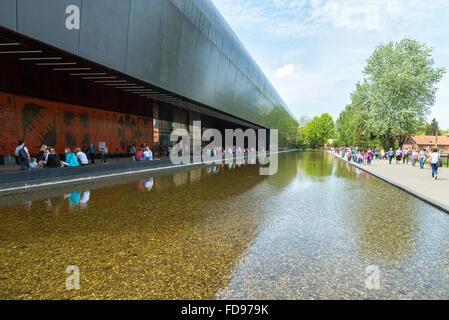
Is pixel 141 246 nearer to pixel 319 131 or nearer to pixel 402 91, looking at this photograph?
pixel 402 91

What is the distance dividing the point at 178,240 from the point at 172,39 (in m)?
15.3

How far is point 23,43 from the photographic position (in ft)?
30.2

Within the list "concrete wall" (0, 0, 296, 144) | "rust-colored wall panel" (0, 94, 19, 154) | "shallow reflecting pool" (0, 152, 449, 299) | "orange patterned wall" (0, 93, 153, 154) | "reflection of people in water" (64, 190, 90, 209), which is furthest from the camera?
"orange patterned wall" (0, 93, 153, 154)

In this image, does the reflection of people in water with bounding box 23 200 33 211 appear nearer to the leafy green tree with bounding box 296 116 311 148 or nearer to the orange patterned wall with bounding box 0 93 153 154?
the orange patterned wall with bounding box 0 93 153 154

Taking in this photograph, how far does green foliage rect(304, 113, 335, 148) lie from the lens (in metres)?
106

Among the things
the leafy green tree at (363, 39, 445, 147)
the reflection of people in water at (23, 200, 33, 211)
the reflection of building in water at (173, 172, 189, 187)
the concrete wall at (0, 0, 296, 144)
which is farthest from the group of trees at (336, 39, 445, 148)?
the reflection of people in water at (23, 200, 33, 211)

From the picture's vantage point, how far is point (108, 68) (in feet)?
40.4

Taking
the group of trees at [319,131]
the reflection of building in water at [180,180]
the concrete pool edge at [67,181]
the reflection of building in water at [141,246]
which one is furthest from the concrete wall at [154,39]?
the group of trees at [319,131]

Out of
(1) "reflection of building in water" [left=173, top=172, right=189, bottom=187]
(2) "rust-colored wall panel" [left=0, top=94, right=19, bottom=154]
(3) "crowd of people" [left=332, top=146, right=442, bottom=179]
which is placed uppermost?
(2) "rust-colored wall panel" [left=0, top=94, right=19, bottom=154]

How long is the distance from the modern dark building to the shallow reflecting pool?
641cm

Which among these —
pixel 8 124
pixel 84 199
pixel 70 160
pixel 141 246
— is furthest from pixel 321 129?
pixel 141 246

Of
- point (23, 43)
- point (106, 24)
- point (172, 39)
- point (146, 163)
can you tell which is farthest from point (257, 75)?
point (23, 43)

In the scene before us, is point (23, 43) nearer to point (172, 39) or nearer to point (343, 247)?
point (172, 39)

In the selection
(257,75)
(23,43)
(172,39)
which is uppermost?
(257,75)
